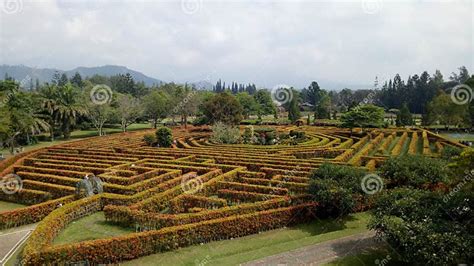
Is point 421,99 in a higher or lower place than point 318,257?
higher

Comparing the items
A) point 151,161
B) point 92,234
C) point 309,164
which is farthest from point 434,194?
point 151,161

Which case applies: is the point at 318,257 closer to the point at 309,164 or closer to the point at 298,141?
the point at 309,164

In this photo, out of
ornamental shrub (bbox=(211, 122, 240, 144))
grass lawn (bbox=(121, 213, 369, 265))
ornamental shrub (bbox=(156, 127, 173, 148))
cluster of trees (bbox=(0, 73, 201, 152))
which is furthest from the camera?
ornamental shrub (bbox=(211, 122, 240, 144))

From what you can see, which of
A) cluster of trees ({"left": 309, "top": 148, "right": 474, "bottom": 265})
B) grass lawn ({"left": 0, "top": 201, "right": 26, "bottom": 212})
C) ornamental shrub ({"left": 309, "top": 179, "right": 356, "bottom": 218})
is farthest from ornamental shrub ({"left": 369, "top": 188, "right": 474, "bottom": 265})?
grass lawn ({"left": 0, "top": 201, "right": 26, "bottom": 212})

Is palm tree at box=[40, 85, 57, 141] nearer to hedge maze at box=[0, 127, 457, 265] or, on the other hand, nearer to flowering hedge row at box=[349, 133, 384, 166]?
hedge maze at box=[0, 127, 457, 265]

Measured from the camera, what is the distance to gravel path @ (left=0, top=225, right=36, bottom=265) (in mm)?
14578

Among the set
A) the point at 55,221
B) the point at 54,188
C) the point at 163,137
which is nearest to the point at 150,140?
the point at 163,137

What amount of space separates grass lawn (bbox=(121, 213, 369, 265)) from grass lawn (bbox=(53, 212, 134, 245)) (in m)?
3.29

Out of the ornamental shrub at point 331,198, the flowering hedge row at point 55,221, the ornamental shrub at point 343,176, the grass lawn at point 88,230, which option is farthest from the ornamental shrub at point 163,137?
the ornamental shrub at point 331,198

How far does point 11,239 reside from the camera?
16.1 m

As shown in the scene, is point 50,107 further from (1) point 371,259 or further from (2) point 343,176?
(1) point 371,259

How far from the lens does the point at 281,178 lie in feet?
75.8

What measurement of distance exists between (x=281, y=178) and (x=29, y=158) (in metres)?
23.4

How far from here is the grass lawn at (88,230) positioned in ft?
52.3
